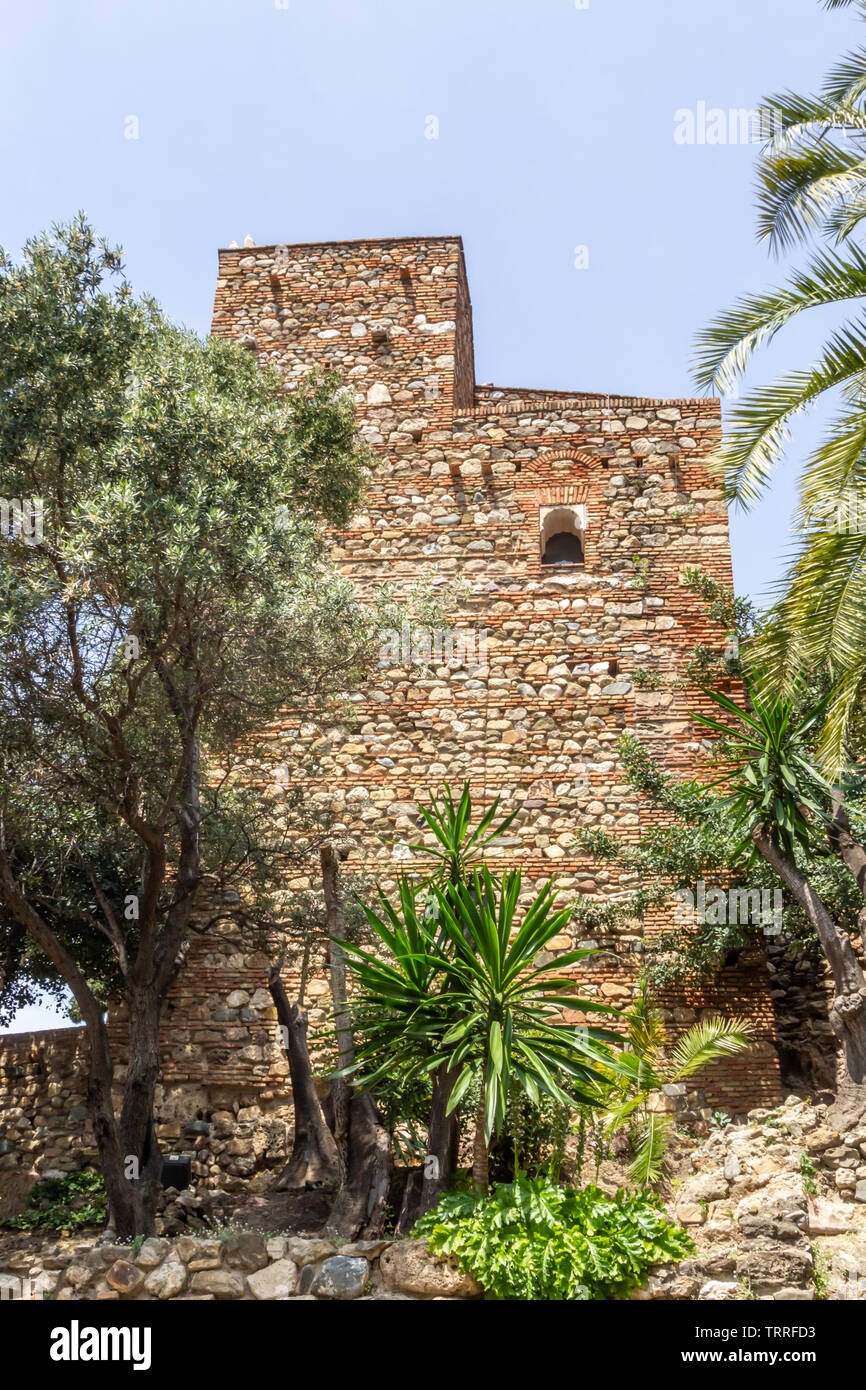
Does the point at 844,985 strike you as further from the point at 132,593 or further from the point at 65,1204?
the point at 65,1204

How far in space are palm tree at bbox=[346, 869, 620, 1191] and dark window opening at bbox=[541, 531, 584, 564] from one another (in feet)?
18.6

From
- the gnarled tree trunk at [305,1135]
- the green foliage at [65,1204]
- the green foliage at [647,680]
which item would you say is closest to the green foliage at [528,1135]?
the gnarled tree trunk at [305,1135]

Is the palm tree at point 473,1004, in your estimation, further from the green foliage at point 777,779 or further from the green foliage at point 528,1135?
the green foliage at point 777,779

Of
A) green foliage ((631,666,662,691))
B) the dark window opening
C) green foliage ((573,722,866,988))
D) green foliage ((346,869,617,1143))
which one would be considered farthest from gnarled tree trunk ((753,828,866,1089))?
the dark window opening

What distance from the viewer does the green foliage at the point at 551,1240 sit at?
23.7 feet

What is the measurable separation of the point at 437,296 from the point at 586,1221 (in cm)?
1051

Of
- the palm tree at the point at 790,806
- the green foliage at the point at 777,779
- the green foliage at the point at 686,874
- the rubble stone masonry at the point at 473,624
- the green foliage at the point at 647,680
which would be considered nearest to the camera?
the palm tree at the point at 790,806

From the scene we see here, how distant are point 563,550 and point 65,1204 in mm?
8003

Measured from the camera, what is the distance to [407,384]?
14164 mm

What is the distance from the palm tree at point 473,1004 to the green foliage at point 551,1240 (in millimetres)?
403

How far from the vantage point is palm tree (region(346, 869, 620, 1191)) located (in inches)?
309

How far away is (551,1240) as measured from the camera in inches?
289
